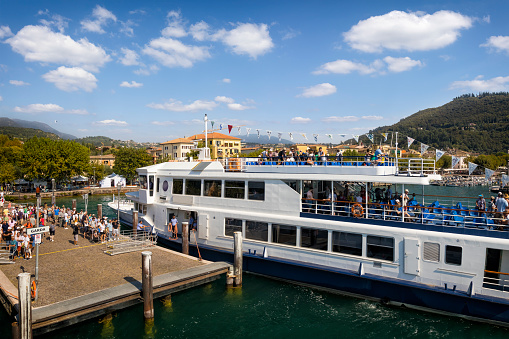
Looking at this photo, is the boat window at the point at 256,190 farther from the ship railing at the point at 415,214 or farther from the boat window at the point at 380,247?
the boat window at the point at 380,247

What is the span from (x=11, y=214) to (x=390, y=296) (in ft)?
92.8

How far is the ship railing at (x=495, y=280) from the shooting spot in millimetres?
10680

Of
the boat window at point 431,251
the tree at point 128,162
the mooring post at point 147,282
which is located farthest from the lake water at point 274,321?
the tree at point 128,162

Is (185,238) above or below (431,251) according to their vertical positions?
below

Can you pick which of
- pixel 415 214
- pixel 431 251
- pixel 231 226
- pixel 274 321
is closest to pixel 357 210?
pixel 415 214

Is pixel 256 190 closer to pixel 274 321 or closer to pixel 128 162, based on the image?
pixel 274 321

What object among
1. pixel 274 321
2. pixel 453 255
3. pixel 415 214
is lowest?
pixel 274 321

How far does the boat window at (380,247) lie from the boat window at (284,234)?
10.7ft

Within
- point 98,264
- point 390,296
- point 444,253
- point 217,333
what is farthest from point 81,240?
point 444,253

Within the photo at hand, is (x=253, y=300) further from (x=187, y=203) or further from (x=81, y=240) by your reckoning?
(x=81, y=240)

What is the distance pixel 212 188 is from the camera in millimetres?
17859

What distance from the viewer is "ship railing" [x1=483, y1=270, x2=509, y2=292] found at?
35.0ft

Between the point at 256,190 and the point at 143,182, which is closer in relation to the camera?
the point at 256,190

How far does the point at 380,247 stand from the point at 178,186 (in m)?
11.8
